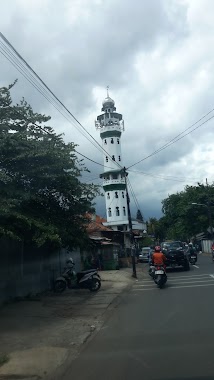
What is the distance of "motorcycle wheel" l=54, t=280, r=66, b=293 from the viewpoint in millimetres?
18125

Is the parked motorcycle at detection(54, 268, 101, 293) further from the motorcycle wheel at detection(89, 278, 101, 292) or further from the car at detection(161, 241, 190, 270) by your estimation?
the car at detection(161, 241, 190, 270)

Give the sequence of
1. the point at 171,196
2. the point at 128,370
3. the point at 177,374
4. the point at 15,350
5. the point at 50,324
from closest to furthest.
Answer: the point at 177,374 → the point at 128,370 → the point at 15,350 → the point at 50,324 → the point at 171,196

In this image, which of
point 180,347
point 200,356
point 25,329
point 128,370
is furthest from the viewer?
point 25,329

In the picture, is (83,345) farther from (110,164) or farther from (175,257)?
(110,164)

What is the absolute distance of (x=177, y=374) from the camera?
5.78m

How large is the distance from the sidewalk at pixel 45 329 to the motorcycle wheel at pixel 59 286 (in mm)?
1152

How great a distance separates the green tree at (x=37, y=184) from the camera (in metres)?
11.4

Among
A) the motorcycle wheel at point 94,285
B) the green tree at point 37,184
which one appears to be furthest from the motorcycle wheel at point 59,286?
the green tree at point 37,184

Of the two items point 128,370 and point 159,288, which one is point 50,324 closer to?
point 128,370

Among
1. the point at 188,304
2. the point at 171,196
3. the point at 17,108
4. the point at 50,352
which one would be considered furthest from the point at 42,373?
the point at 171,196

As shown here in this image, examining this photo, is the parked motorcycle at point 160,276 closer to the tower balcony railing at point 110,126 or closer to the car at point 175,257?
the car at point 175,257

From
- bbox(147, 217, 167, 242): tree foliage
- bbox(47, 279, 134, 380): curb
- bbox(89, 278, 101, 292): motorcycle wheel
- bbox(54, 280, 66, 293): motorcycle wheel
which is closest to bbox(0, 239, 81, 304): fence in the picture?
bbox(54, 280, 66, 293): motorcycle wheel

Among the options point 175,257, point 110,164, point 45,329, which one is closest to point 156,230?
point 110,164

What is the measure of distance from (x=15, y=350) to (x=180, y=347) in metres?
2.95
